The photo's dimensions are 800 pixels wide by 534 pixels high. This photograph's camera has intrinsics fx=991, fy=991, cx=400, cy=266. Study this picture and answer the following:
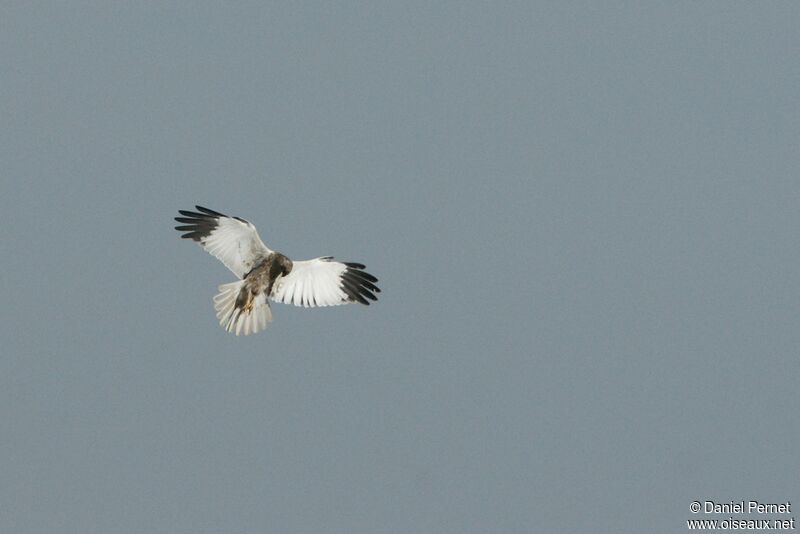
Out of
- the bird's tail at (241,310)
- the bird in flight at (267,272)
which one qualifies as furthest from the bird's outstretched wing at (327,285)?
the bird's tail at (241,310)

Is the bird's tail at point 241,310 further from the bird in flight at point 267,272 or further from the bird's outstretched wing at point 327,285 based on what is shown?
the bird's outstretched wing at point 327,285

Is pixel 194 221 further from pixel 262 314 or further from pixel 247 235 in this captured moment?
pixel 262 314

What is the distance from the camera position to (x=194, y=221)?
2400 cm

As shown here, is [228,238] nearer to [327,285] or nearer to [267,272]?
[267,272]

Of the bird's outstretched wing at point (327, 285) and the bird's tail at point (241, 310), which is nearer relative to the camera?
the bird's tail at point (241, 310)

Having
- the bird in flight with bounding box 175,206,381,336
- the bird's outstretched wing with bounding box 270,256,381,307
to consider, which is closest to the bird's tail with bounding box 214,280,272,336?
the bird in flight with bounding box 175,206,381,336

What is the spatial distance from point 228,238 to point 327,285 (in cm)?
262

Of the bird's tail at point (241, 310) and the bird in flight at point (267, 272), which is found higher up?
the bird in flight at point (267, 272)

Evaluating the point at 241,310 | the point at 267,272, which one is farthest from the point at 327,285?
the point at 241,310

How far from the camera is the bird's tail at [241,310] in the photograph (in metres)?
22.2

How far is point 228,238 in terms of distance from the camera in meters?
23.6

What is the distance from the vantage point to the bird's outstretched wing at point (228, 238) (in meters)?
23.3

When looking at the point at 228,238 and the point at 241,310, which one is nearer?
the point at 241,310

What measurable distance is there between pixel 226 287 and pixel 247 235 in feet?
4.73
